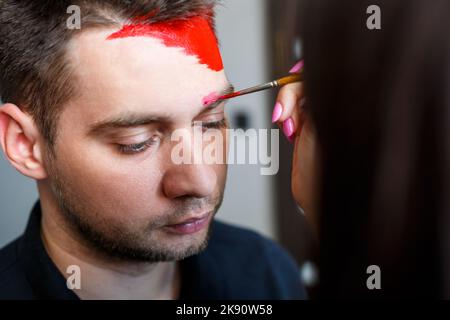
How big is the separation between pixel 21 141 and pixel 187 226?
0.91 feet

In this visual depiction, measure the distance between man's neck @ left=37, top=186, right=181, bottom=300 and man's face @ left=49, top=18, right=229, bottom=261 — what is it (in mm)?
35

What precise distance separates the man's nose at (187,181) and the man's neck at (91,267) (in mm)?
183

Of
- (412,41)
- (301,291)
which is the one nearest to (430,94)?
(412,41)

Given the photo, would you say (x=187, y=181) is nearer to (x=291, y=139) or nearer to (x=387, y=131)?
(x=291, y=139)

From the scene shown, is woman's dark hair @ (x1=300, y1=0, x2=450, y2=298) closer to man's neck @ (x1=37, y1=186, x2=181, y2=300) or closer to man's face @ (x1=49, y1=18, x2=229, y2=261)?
man's face @ (x1=49, y1=18, x2=229, y2=261)

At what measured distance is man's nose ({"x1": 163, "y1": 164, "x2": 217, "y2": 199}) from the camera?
746 millimetres

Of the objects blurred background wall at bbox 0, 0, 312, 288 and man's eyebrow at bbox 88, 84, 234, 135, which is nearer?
man's eyebrow at bbox 88, 84, 234, 135

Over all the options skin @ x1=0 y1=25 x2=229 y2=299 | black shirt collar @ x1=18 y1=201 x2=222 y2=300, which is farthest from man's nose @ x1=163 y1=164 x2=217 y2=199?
black shirt collar @ x1=18 y1=201 x2=222 y2=300

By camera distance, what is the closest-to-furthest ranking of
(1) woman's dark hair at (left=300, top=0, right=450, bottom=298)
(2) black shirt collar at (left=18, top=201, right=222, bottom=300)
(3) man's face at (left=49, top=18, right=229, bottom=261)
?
1. (1) woman's dark hair at (left=300, top=0, right=450, bottom=298)
2. (3) man's face at (left=49, top=18, right=229, bottom=261)
3. (2) black shirt collar at (left=18, top=201, right=222, bottom=300)

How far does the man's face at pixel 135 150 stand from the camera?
710 mm

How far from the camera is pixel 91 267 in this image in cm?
84

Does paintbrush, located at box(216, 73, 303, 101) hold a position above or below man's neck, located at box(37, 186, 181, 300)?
above

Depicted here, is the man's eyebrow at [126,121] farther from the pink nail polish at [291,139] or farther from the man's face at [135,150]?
the pink nail polish at [291,139]

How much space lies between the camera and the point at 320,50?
492 mm
